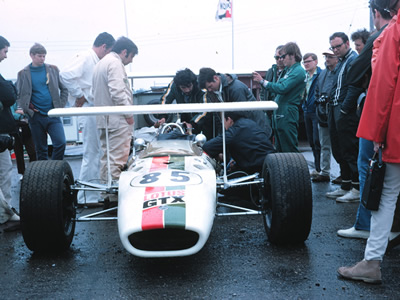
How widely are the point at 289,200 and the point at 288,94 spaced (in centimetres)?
285

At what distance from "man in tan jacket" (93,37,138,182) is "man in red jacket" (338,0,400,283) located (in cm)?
319

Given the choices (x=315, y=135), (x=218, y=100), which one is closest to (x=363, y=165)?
(x=218, y=100)

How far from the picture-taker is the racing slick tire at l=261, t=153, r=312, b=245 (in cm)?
349

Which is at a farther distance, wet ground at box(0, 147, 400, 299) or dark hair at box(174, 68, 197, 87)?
dark hair at box(174, 68, 197, 87)

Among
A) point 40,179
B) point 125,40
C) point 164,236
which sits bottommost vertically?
point 164,236

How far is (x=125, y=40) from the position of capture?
5605mm

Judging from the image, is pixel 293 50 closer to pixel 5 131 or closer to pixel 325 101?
pixel 325 101

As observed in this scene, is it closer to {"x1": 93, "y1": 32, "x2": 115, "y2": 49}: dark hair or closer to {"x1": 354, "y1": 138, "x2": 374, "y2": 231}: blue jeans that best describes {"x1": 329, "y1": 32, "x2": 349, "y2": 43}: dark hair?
{"x1": 354, "y1": 138, "x2": 374, "y2": 231}: blue jeans

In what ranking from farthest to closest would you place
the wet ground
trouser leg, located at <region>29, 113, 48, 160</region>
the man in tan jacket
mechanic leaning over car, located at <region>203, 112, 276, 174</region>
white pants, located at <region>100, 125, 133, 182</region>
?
1. trouser leg, located at <region>29, 113, 48, 160</region>
2. white pants, located at <region>100, 125, 133, 182</region>
3. the man in tan jacket
4. mechanic leaning over car, located at <region>203, 112, 276, 174</region>
5. the wet ground

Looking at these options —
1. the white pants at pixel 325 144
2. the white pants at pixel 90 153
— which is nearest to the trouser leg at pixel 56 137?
the white pants at pixel 90 153

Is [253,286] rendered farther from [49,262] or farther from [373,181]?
[49,262]

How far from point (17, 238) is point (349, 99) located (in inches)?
139

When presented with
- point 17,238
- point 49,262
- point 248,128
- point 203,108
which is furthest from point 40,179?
point 248,128

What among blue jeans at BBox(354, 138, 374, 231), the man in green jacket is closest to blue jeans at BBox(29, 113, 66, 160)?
the man in green jacket
